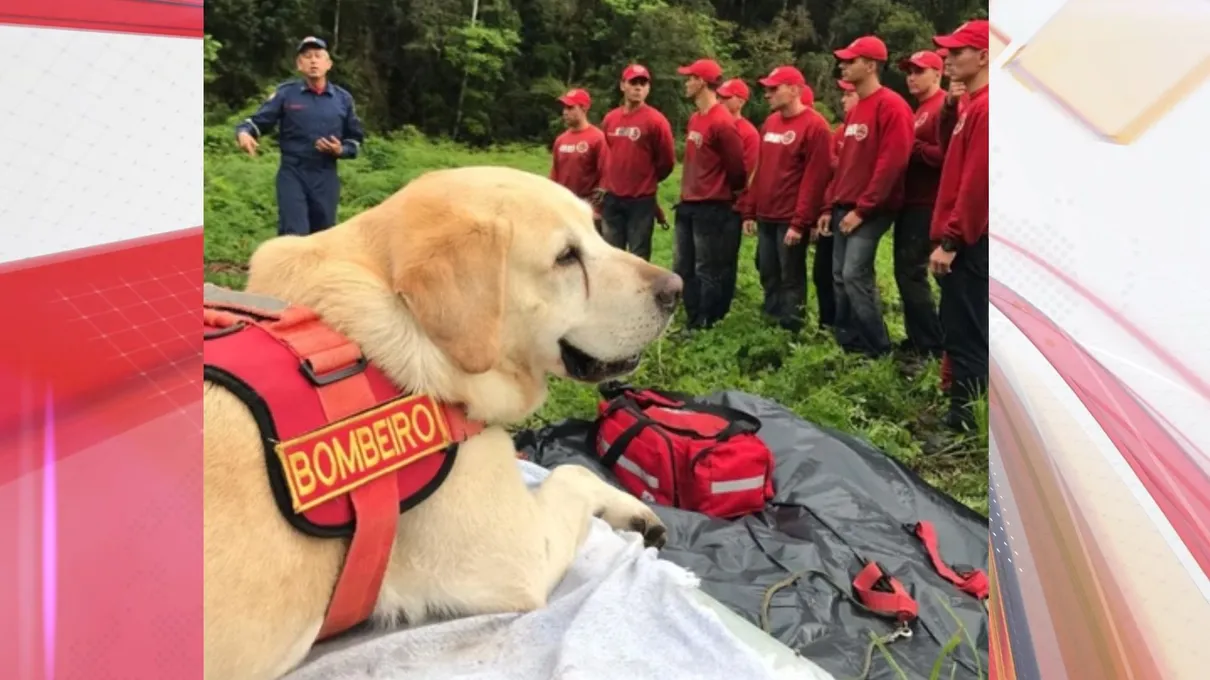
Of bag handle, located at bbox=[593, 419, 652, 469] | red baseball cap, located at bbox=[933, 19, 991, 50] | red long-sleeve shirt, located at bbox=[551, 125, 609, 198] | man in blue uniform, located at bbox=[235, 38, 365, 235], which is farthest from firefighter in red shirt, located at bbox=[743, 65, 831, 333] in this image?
bag handle, located at bbox=[593, 419, 652, 469]

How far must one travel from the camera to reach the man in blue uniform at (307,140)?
258 inches

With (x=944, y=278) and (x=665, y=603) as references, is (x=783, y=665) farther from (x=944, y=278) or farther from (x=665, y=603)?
(x=944, y=278)

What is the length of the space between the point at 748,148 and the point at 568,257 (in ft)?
18.6

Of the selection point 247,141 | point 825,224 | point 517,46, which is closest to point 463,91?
point 517,46

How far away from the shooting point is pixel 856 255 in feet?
19.5

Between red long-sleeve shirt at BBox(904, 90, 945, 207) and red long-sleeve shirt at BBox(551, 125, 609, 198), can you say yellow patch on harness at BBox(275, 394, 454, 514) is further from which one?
red long-sleeve shirt at BBox(551, 125, 609, 198)

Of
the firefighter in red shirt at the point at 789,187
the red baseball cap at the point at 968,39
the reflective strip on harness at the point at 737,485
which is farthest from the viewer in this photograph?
the firefighter in red shirt at the point at 789,187

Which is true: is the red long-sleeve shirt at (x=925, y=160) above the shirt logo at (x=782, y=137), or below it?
above

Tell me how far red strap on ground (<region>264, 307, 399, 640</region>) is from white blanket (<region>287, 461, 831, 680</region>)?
111 millimetres

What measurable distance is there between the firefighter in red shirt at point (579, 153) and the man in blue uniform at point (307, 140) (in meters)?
1.79

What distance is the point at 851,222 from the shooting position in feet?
19.3

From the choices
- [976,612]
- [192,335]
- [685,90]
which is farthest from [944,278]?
[192,335]

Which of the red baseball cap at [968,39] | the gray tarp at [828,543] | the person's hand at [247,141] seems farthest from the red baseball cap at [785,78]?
the person's hand at [247,141]

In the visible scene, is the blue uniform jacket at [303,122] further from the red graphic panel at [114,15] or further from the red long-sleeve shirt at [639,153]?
the red graphic panel at [114,15]
